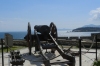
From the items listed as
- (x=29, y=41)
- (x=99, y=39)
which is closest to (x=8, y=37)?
(x=29, y=41)

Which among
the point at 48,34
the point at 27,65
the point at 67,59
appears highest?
the point at 48,34

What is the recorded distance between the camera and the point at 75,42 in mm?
17156

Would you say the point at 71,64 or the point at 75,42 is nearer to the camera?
the point at 71,64

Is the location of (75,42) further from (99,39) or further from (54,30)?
(54,30)

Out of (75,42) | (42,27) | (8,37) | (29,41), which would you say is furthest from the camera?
(75,42)

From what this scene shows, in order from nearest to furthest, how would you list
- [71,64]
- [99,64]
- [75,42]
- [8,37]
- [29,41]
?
[71,64], [99,64], [29,41], [8,37], [75,42]

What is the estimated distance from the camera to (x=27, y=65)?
9422 millimetres

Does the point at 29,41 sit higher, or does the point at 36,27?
the point at 36,27

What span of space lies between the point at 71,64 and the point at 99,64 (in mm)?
2348

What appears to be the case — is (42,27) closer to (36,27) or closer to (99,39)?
(36,27)

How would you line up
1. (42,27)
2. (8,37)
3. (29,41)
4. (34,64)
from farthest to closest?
(8,37), (29,41), (42,27), (34,64)

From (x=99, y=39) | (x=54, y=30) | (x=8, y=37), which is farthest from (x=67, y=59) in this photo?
(x=99, y=39)

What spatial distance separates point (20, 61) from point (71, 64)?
193 centimetres

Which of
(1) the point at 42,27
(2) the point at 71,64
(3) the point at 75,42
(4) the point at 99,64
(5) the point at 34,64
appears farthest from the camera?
(3) the point at 75,42
